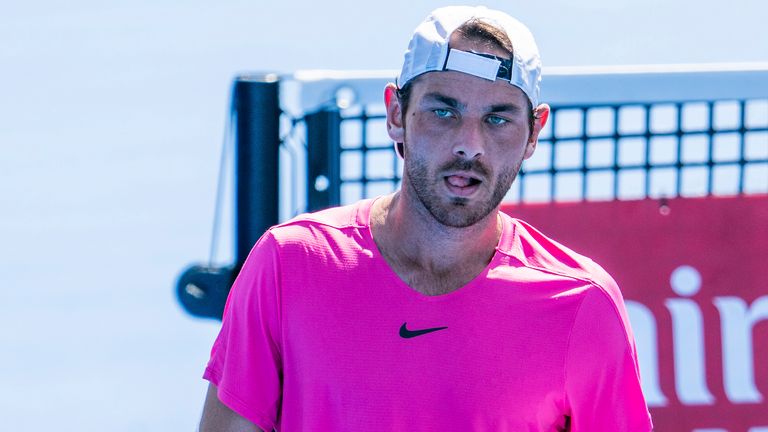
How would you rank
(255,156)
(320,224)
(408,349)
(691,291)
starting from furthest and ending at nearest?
(691,291), (255,156), (320,224), (408,349)

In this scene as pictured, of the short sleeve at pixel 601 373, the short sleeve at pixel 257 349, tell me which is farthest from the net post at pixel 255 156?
the short sleeve at pixel 601 373

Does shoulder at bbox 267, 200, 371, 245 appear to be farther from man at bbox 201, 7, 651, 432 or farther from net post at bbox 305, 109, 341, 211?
net post at bbox 305, 109, 341, 211

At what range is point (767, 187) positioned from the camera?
3189mm

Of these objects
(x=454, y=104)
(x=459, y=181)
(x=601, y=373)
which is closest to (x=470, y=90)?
(x=454, y=104)

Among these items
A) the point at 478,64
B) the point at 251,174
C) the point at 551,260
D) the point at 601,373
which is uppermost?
the point at 478,64

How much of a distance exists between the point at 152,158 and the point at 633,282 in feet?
13.8

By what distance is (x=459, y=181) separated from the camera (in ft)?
7.52

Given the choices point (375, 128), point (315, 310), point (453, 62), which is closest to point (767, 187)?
point (375, 128)

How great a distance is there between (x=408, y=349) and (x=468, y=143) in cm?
36

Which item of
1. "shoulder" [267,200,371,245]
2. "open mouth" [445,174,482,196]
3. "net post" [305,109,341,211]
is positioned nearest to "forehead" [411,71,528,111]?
"open mouth" [445,174,482,196]

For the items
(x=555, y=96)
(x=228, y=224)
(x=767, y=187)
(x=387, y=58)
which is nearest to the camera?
(x=555, y=96)

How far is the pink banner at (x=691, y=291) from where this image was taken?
309 centimetres

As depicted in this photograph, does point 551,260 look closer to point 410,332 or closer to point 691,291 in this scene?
point 410,332

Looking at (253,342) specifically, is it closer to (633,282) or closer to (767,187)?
(633,282)
